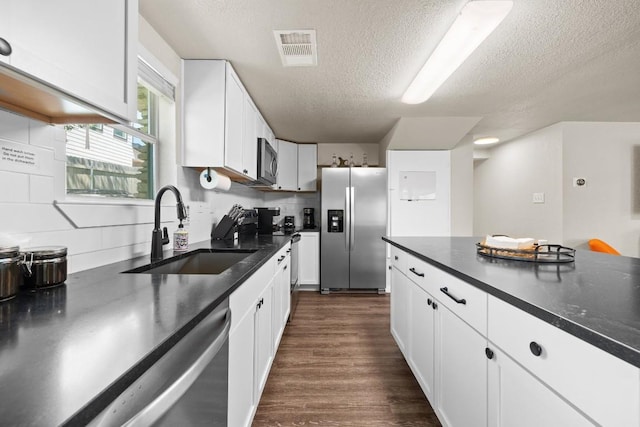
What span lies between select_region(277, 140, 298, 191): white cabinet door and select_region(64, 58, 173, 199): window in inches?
95.3

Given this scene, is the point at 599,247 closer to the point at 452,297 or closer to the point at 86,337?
the point at 452,297

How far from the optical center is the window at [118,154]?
128 centimetres

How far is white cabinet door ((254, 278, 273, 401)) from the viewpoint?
152 centimetres

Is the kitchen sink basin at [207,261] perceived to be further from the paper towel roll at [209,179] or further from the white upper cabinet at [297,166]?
the white upper cabinet at [297,166]

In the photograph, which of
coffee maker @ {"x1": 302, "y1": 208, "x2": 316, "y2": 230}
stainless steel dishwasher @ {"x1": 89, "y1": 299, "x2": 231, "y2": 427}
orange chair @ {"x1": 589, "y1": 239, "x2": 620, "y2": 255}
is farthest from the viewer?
A: coffee maker @ {"x1": 302, "y1": 208, "x2": 316, "y2": 230}

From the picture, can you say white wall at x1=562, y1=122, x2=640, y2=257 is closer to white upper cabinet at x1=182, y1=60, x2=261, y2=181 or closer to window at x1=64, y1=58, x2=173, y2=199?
white upper cabinet at x1=182, y1=60, x2=261, y2=181

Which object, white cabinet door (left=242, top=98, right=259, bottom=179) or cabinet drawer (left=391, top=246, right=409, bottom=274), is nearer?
cabinet drawer (left=391, top=246, right=409, bottom=274)

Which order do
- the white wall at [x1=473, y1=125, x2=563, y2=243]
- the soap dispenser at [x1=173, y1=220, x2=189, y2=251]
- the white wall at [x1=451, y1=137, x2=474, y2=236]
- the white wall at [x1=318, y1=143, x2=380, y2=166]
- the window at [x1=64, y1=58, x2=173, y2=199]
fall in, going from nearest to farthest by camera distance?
the window at [x1=64, y1=58, x2=173, y2=199] → the soap dispenser at [x1=173, y1=220, x2=189, y2=251] → the white wall at [x1=473, y1=125, x2=563, y2=243] → the white wall at [x1=451, y1=137, x2=474, y2=236] → the white wall at [x1=318, y1=143, x2=380, y2=166]

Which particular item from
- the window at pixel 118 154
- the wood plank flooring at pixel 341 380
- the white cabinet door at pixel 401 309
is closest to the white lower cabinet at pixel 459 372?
the wood plank flooring at pixel 341 380

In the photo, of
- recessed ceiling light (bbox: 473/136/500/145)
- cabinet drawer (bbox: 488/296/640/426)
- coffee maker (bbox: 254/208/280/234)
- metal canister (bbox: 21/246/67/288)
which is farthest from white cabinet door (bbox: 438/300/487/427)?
recessed ceiling light (bbox: 473/136/500/145)

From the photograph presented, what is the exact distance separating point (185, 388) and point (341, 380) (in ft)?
5.01

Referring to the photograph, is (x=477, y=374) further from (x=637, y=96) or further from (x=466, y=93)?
(x=637, y=96)

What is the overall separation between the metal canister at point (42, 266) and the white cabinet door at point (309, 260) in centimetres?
320

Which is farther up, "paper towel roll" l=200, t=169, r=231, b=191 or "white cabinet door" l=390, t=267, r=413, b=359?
"paper towel roll" l=200, t=169, r=231, b=191
